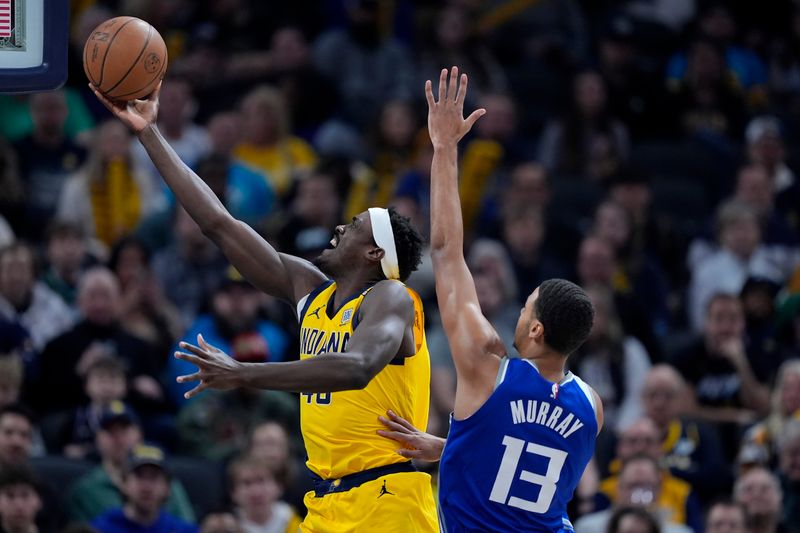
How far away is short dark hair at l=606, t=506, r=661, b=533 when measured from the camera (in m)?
9.15

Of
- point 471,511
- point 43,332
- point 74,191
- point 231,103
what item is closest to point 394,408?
point 471,511

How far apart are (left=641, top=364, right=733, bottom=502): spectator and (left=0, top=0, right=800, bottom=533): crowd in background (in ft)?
0.07

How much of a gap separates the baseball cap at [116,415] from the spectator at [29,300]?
3.03 feet

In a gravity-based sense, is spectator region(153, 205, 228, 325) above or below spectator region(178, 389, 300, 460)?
above

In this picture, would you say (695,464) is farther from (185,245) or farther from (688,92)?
(688,92)

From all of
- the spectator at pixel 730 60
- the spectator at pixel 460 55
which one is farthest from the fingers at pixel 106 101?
the spectator at pixel 730 60

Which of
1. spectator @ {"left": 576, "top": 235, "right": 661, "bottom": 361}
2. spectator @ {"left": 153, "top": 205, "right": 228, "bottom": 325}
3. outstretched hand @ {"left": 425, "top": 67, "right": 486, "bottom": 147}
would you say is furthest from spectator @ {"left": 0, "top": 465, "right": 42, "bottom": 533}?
spectator @ {"left": 576, "top": 235, "right": 661, "bottom": 361}

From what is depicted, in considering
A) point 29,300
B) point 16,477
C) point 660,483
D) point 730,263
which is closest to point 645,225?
point 730,263

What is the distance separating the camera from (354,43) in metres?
14.9

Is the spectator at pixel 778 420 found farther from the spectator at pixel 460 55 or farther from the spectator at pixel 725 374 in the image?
the spectator at pixel 460 55

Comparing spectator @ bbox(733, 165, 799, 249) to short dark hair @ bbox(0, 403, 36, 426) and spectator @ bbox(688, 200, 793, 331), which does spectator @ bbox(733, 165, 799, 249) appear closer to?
spectator @ bbox(688, 200, 793, 331)

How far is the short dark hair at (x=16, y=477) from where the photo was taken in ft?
29.1

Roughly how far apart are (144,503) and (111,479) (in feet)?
1.23

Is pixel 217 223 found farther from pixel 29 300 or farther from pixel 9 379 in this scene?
pixel 29 300
